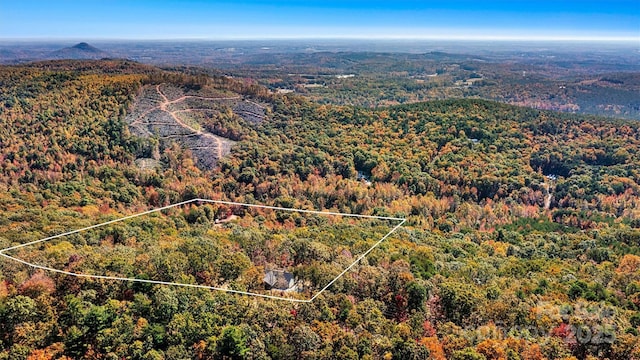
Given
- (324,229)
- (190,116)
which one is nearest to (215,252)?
(324,229)

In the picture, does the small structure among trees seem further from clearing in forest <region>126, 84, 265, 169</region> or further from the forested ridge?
clearing in forest <region>126, 84, 265, 169</region>

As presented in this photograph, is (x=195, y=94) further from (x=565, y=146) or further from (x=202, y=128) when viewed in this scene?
(x=565, y=146)

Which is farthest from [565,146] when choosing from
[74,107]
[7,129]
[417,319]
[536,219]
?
[7,129]

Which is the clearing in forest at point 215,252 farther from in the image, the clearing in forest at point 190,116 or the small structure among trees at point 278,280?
the clearing in forest at point 190,116

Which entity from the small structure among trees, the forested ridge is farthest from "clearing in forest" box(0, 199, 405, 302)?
the forested ridge

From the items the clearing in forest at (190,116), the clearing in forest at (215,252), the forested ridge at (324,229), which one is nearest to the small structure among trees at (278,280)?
the clearing in forest at (215,252)

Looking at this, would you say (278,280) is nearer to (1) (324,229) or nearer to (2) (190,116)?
(1) (324,229)
